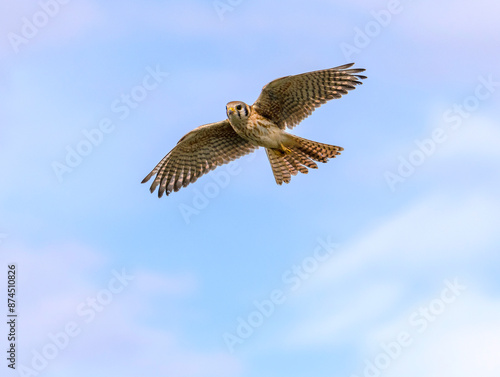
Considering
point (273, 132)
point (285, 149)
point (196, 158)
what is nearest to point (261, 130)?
point (273, 132)

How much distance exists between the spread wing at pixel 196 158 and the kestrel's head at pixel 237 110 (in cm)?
125

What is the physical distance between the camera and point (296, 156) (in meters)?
13.8

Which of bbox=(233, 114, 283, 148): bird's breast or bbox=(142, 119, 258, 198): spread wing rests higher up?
bbox=(142, 119, 258, 198): spread wing

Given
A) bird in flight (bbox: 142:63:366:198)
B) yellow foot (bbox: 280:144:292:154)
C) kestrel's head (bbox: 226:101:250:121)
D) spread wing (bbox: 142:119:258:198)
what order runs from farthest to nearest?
spread wing (bbox: 142:119:258:198), yellow foot (bbox: 280:144:292:154), bird in flight (bbox: 142:63:366:198), kestrel's head (bbox: 226:101:250:121)

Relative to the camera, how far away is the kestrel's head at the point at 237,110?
13.2 meters

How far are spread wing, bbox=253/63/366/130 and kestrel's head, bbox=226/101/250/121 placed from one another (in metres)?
0.44

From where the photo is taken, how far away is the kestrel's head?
13.2 m

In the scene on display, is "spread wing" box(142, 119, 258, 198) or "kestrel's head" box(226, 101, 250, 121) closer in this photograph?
"kestrel's head" box(226, 101, 250, 121)

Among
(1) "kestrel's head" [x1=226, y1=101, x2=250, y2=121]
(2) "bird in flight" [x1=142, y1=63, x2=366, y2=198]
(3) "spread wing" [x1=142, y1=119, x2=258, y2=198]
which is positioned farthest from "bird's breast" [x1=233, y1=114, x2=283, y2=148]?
(3) "spread wing" [x1=142, y1=119, x2=258, y2=198]

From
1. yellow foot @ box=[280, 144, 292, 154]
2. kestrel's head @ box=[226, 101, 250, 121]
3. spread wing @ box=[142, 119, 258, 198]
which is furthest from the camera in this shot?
spread wing @ box=[142, 119, 258, 198]

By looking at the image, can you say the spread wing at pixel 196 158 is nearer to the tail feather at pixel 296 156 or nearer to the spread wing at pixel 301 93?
the tail feather at pixel 296 156

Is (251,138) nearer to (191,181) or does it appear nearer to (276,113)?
(276,113)

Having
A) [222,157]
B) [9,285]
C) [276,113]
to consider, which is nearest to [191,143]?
[222,157]

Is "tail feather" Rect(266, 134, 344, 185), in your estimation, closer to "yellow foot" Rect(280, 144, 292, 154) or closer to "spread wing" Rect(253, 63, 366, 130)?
"yellow foot" Rect(280, 144, 292, 154)
